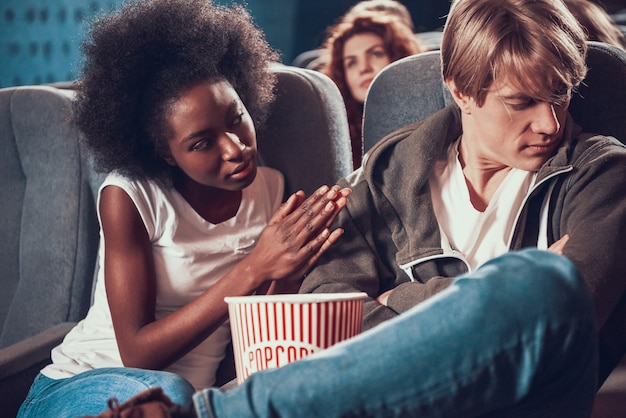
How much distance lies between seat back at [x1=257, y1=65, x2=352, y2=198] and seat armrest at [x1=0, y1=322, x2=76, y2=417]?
0.57 meters

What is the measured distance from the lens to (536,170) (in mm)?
1422

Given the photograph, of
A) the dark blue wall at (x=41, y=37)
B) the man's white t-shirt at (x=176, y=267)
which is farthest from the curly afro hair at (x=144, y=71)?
the dark blue wall at (x=41, y=37)

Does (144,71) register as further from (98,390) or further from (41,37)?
(41,37)

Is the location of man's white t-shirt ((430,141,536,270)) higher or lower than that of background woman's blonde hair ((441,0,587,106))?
lower

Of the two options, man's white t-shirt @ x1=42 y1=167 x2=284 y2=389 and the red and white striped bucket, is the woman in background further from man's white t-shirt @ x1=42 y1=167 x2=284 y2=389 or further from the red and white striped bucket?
the red and white striped bucket

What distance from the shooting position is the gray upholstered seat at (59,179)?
1813 mm

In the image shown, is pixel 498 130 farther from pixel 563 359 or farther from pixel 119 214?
pixel 119 214

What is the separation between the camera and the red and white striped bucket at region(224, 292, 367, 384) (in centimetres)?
118

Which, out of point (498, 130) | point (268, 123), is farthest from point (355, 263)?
point (268, 123)

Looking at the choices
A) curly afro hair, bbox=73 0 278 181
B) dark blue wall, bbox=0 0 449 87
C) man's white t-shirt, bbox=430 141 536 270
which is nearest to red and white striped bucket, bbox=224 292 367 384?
man's white t-shirt, bbox=430 141 536 270

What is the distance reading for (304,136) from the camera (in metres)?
1.81

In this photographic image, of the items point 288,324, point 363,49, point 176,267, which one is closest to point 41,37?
point 363,49

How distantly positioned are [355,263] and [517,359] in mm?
474

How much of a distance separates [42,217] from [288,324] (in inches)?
37.8
